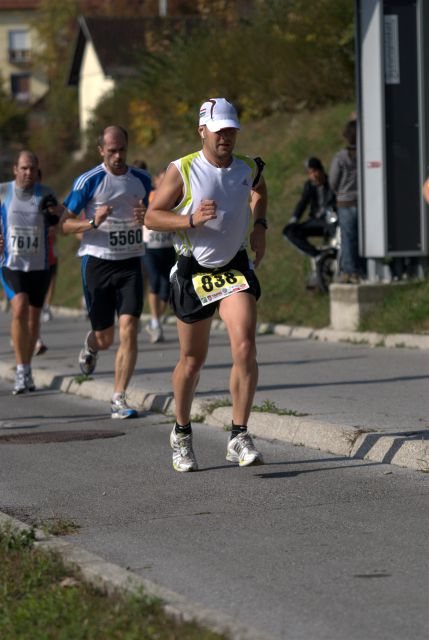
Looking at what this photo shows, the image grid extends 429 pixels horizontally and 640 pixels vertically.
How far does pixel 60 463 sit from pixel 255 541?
2.94 m

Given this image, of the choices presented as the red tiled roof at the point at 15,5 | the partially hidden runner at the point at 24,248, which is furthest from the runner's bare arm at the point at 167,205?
the red tiled roof at the point at 15,5

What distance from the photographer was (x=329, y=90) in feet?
89.4

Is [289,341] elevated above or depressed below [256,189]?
below

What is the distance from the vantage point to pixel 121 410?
11461 millimetres

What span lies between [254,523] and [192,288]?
1920 millimetres

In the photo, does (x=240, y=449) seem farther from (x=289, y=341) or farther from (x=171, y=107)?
(x=171, y=107)

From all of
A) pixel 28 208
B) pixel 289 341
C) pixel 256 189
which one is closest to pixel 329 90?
pixel 289 341

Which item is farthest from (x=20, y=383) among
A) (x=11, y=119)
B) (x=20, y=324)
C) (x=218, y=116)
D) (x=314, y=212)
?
(x=11, y=119)

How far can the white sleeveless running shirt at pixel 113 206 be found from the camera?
11.7 meters

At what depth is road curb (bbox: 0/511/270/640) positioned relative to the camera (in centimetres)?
478

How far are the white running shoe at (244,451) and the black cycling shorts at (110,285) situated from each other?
311cm

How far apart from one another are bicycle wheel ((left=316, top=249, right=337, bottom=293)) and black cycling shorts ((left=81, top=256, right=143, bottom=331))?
7.11m

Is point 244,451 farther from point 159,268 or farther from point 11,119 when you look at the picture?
point 11,119

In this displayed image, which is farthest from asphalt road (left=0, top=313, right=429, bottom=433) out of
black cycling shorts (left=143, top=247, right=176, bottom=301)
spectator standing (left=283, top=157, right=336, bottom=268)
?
spectator standing (left=283, top=157, right=336, bottom=268)
